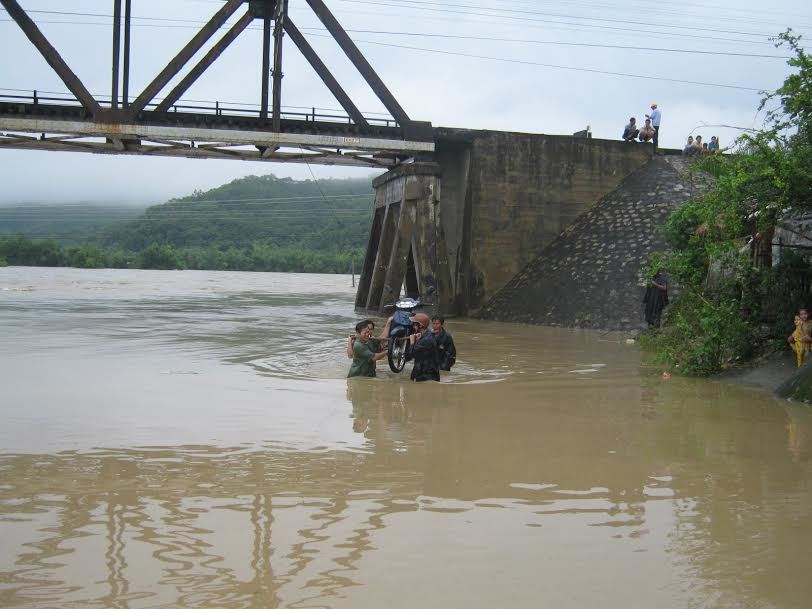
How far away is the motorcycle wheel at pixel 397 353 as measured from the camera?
11961 millimetres

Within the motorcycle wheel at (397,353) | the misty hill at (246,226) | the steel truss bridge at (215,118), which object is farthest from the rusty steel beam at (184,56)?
the misty hill at (246,226)

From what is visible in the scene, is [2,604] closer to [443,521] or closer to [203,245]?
[443,521]

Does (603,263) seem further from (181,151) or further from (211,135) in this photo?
(181,151)

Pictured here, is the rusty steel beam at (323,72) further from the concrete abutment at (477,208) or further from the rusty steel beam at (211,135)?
the concrete abutment at (477,208)

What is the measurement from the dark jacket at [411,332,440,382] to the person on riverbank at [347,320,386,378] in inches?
23.6

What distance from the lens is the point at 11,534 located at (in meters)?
4.55

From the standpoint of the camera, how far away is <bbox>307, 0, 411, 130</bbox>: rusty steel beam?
23172 mm

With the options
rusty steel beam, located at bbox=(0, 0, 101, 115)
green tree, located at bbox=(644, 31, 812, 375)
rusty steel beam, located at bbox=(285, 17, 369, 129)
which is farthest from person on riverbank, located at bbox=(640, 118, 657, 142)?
rusty steel beam, located at bbox=(0, 0, 101, 115)

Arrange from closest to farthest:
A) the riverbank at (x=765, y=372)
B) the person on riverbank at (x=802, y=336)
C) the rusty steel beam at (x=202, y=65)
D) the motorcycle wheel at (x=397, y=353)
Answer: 1. the person on riverbank at (x=802, y=336)
2. the riverbank at (x=765, y=372)
3. the motorcycle wheel at (x=397, y=353)
4. the rusty steel beam at (x=202, y=65)

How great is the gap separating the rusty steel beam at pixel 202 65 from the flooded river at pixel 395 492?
38.7 feet

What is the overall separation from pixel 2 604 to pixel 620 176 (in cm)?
2555

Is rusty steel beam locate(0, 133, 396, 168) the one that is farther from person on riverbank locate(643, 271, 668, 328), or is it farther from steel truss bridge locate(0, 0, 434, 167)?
person on riverbank locate(643, 271, 668, 328)

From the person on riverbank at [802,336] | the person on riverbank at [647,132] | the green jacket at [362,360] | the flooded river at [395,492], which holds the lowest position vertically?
the flooded river at [395,492]

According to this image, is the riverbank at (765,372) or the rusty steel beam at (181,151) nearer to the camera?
the riverbank at (765,372)
